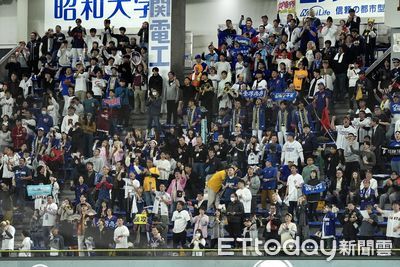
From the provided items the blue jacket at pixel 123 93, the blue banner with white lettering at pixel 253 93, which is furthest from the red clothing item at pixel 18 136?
the blue banner with white lettering at pixel 253 93

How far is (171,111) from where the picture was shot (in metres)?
24.2

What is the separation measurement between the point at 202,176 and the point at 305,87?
3512mm

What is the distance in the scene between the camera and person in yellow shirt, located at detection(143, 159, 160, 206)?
2094cm

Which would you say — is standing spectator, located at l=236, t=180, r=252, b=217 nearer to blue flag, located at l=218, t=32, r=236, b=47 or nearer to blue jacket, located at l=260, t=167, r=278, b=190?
blue jacket, located at l=260, t=167, r=278, b=190

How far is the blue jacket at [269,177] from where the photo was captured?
20.6 meters

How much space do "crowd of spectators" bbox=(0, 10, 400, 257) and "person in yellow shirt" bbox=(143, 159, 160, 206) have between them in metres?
0.02

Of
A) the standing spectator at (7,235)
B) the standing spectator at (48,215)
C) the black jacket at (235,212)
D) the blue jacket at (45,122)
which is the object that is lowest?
A: the standing spectator at (7,235)

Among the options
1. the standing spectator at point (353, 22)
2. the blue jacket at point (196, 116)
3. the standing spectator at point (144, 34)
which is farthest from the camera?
the standing spectator at point (144, 34)

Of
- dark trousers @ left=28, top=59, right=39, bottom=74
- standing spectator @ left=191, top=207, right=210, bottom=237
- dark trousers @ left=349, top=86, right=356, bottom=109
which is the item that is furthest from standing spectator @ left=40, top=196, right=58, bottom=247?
dark trousers @ left=28, top=59, right=39, bottom=74

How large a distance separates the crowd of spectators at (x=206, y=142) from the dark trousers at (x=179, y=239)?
0.15 ft

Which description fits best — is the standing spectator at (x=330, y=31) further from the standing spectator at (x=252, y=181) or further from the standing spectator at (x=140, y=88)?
the standing spectator at (x=252, y=181)

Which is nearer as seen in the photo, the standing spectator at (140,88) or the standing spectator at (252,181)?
the standing spectator at (252,181)

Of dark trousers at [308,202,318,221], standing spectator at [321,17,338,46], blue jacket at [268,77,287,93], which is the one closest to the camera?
dark trousers at [308,202,318,221]

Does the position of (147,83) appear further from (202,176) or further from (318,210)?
(318,210)
